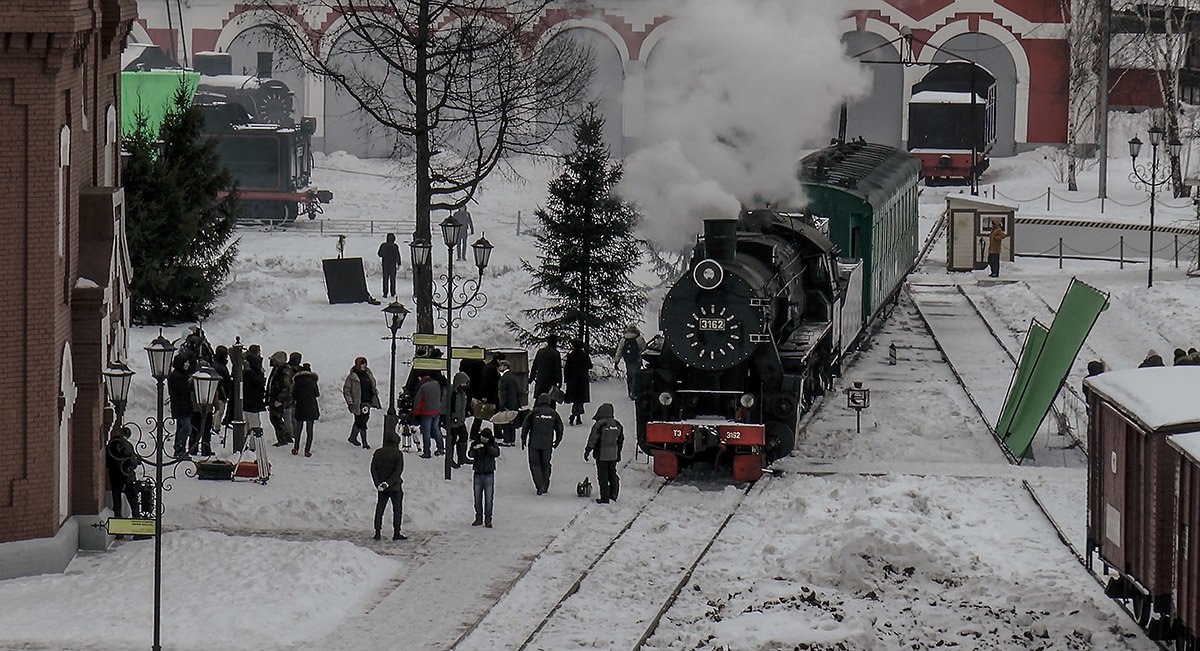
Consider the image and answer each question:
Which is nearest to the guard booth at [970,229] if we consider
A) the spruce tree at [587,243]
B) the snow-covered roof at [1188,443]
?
the spruce tree at [587,243]

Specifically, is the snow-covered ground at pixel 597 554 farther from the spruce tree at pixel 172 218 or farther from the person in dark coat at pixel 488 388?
the spruce tree at pixel 172 218

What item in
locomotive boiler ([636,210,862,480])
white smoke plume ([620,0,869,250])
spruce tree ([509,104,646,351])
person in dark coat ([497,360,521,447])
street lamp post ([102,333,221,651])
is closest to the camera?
street lamp post ([102,333,221,651])

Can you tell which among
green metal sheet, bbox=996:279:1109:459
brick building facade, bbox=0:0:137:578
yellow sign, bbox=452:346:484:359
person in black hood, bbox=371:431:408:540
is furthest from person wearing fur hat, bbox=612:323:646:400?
brick building facade, bbox=0:0:137:578

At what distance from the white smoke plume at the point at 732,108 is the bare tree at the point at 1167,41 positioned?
24337 mm

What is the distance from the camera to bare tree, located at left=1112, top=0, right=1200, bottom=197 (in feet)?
171

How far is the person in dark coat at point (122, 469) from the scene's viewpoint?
19.3 meters

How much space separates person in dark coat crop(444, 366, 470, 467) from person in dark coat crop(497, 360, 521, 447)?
1.09 metres

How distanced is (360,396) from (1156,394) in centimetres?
1146

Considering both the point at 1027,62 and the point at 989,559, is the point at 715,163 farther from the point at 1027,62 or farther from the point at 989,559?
the point at 1027,62

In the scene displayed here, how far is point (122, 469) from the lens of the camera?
19.3m

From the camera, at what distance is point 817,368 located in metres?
25.6

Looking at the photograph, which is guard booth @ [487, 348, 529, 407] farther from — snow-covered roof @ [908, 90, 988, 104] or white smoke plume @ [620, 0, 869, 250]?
snow-covered roof @ [908, 90, 988, 104]

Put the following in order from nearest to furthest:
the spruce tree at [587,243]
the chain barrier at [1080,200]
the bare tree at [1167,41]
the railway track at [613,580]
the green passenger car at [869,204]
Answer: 1. the railway track at [613,580]
2. the green passenger car at [869,204]
3. the spruce tree at [587,243]
4. the bare tree at [1167,41]
5. the chain barrier at [1080,200]

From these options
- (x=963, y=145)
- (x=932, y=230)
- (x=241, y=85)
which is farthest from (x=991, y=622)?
(x=241, y=85)
